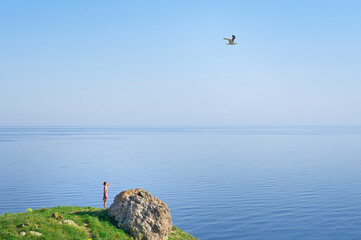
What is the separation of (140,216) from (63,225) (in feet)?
20.3

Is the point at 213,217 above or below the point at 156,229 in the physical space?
below

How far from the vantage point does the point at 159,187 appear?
7056 cm

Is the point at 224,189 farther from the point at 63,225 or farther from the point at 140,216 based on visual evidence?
the point at 63,225

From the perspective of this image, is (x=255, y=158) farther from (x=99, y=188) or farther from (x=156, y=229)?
(x=156, y=229)

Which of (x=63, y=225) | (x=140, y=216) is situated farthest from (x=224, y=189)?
(x=63, y=225)

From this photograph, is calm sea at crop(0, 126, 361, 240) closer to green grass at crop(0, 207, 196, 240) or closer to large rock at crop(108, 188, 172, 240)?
large rock at crop(108, 188, 172, 240)

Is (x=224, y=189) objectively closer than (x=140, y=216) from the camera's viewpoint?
No

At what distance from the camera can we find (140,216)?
2852cm

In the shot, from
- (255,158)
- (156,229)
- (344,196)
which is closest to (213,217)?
(156,229)

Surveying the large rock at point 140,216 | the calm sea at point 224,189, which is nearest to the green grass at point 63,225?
the large rock at point 140,216

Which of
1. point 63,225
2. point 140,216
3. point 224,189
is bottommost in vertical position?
point 224,189

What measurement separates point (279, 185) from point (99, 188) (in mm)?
35784

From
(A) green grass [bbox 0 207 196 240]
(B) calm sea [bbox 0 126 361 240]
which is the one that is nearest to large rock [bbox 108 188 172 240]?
(A) green grass [bbox 0 207 196 240]

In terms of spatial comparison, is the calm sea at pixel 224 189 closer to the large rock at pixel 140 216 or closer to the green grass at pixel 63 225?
the large rock at pixel 140 216
